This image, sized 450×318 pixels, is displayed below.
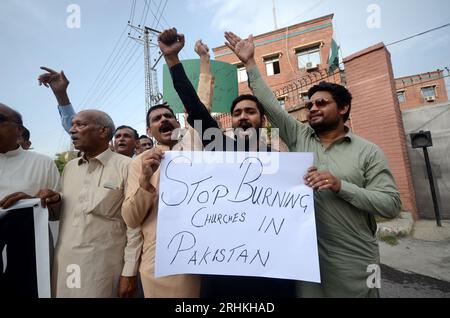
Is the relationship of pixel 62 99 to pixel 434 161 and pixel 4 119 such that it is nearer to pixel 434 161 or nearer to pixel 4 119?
pixel 4 119

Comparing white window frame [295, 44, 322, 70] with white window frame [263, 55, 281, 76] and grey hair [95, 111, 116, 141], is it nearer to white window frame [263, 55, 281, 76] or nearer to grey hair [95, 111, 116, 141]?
white window frame [263, 55, 281, 76]

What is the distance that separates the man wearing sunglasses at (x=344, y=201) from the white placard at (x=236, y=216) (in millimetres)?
138

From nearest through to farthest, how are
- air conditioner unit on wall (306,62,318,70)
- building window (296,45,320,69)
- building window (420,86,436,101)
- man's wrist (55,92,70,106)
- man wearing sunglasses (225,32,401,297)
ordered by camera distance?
man wearing sunglasses (225,32,401,297)
man's wrist (55,92,70,106)
air conditioner unit on wall (306,62,318,70)
building window (296,45,320,69)
building window (420,86,436,101)

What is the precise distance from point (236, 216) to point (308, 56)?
56.5ft

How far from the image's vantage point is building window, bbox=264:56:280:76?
1683 cm

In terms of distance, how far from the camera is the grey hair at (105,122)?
170 centimetres

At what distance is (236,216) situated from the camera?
53.5 inches

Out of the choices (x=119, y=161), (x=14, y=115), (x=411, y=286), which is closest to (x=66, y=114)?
(x=14, y=115)

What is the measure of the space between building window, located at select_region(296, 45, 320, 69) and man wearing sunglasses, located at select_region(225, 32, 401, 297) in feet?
52.5

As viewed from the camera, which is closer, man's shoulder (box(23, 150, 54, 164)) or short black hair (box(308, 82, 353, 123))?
short black hair (box(308, 82, 353, 123))

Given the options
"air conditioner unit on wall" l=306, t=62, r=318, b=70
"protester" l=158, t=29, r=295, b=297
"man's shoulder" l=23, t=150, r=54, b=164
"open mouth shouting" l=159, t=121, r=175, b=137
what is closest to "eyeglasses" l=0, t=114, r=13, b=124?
"man's shoulder" l=23, t=150, r=54, b=164

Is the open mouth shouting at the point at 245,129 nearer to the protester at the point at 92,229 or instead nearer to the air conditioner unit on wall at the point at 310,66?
the protester at the point at 92,229
